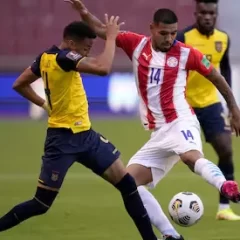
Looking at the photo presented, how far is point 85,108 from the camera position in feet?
27.0

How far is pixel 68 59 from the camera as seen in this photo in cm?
778

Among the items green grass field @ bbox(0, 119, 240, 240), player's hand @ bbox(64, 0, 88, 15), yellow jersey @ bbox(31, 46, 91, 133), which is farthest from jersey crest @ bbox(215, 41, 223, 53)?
yellow jersey @ bbox(31, 46, 91, 133)

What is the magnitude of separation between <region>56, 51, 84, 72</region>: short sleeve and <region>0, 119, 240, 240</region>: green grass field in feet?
6.30

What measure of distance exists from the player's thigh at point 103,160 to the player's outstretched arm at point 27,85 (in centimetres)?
56

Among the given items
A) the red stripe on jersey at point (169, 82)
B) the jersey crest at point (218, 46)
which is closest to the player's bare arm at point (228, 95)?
the red stripe on jersey at point (169, 82)

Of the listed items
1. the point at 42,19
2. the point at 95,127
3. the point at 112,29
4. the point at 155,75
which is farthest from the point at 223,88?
the point at 42,19

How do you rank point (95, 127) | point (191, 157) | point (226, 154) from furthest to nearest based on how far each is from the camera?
1. point (95, 127)
2. point (226, 154)
3. point (191, 157)

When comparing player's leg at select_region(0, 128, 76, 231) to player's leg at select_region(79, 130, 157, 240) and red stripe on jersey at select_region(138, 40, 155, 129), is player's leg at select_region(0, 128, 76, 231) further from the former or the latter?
red stripe on jersey at select_region(138, 40, 155, 129)

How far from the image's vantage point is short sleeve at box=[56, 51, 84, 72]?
775 centimetres

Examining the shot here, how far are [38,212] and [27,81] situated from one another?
1.22 metres

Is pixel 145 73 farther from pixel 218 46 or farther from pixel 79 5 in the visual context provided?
pixel 218 46

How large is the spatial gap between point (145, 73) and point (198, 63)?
520 mm

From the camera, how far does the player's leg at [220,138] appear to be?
34.1 feet

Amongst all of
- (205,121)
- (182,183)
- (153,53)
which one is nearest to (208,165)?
(153,53)
